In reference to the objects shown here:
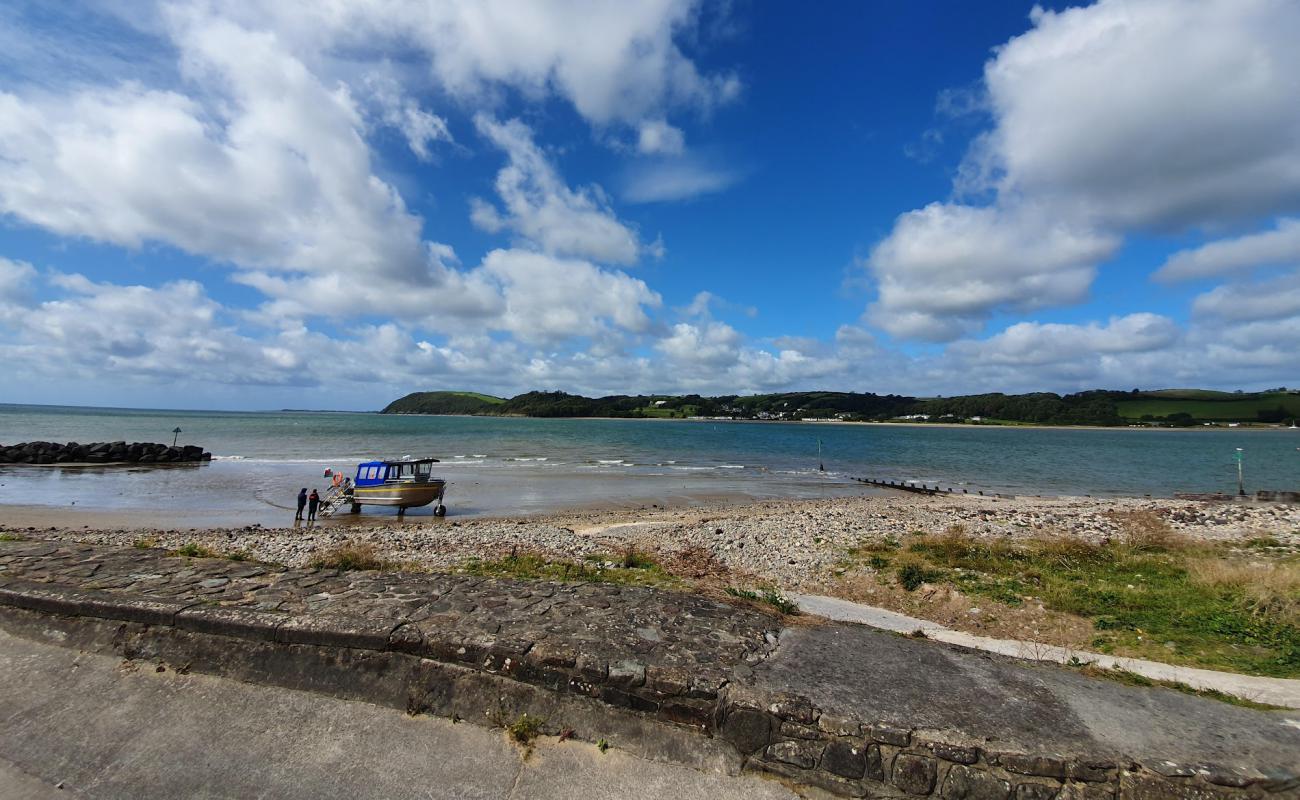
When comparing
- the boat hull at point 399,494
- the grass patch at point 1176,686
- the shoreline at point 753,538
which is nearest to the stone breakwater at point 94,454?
the shoreline at point 753,538

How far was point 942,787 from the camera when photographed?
12.4 feet

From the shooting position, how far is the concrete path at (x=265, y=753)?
408cm

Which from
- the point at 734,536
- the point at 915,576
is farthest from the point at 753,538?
the point at 915,576

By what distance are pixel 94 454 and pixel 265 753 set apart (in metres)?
62.5

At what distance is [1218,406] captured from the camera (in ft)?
573

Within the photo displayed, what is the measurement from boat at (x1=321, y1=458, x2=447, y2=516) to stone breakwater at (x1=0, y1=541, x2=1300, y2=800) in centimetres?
2149

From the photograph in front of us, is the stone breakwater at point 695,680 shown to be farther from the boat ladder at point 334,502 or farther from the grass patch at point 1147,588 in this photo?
the boat ladder at point 334,502

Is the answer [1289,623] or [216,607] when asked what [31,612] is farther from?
[1289,623]

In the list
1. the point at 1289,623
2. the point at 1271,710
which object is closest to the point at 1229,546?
the point at 1289,623

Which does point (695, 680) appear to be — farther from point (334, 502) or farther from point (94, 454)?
point (94, 454)

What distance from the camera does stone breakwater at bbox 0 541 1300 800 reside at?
3.82m

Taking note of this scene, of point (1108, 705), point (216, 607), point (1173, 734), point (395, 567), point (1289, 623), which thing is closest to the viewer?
point (1173, 734)

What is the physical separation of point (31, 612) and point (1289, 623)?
15983 mm

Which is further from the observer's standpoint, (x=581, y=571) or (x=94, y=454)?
(x=94, y=454)
